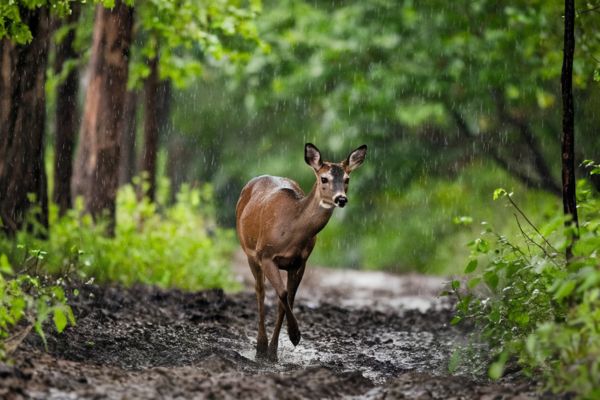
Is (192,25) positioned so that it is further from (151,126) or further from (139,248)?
(151,126)

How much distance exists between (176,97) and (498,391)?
3116 cm

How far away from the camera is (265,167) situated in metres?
32.1

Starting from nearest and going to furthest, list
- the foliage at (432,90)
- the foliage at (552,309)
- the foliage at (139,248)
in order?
the foliage at (552,309), the foliage at (139,248), the foliage at (432,90)

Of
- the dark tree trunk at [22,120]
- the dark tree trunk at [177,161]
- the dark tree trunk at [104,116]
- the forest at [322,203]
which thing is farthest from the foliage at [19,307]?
the dark tree trunk at [177,161]

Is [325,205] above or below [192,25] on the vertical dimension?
below

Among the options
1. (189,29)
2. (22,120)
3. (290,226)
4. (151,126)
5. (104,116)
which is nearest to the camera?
(290,226)


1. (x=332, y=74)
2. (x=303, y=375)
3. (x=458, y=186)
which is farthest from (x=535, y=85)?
(x=303, y=375)

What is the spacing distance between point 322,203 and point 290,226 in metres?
0.42

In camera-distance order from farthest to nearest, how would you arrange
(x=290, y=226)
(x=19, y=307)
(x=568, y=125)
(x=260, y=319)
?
(x=260, y=319), (x=290, y=226), (x=568, y=125), (x=19, y=307)

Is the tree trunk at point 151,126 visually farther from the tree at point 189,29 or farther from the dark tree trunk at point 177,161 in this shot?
the dark tree trunk at point 177,161

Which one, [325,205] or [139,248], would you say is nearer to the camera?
[325,205]

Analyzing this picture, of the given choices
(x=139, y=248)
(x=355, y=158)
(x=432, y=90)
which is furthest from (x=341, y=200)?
(x=432, y=90)

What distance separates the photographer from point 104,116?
1554cm

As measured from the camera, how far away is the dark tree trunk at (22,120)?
12094 mm
